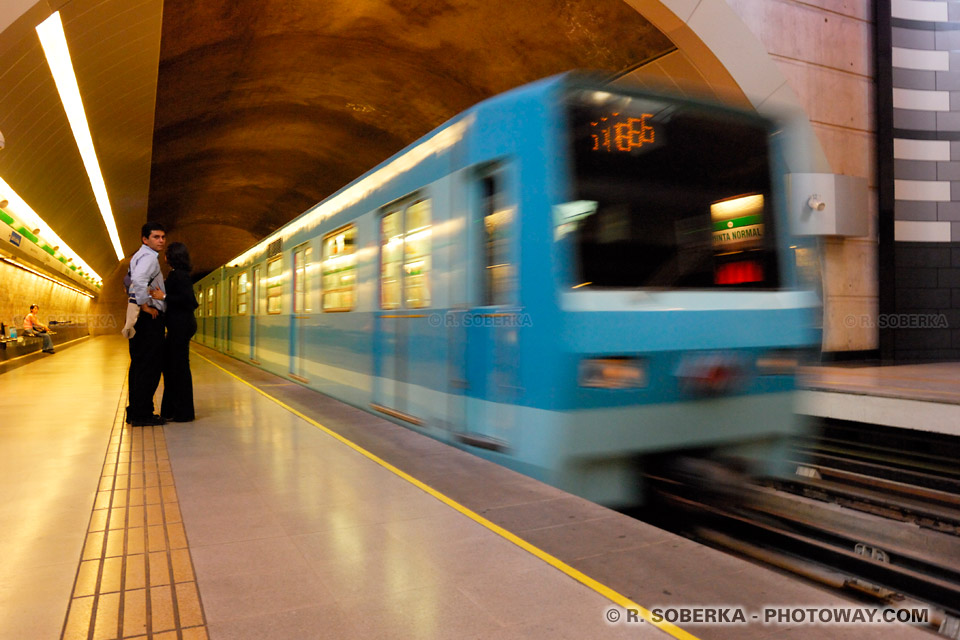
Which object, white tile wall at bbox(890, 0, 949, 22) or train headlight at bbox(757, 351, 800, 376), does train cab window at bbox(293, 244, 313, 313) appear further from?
white tile wall at bbox(890, 0, 949, 22)

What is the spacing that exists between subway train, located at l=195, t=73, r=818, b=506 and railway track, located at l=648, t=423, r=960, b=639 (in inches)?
17.2

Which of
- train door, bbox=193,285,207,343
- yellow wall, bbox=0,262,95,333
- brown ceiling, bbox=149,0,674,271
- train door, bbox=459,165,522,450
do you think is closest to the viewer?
train door, bbox=459,165,522,450

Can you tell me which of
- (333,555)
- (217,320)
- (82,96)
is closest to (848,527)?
(333,555)

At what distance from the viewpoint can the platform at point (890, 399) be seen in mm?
6758

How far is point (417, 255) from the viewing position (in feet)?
20.0

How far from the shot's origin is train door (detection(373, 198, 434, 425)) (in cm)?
593

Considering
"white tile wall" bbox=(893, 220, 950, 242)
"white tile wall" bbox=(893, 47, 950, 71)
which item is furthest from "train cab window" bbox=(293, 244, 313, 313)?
"white tile wall" bbox=(893, 47, 950, 71)

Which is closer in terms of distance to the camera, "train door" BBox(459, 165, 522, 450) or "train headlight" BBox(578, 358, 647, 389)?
"train headlight" BBox(578, 358, 647, 389)

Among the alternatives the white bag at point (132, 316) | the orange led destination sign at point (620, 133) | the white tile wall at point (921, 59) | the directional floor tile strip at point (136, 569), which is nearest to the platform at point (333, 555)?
the directional floor tile strip at point (136, 569)

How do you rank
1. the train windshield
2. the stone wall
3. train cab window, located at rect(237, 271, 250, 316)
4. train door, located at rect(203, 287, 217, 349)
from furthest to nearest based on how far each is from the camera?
train door, located at rect(203, 287, 217, 349) < train cab window, located at rect(237, 271, 250, 316) < the stone wall < the train windshield

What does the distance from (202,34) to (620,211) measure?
1194 cm

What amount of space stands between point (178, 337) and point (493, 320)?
4.16 meters

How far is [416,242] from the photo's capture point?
20.0ft

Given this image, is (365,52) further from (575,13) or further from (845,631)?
(845,631)
